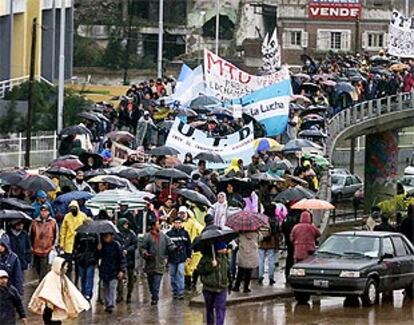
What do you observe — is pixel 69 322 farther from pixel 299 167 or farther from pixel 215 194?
pixel 299 167

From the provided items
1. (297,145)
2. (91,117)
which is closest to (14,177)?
(297,145)

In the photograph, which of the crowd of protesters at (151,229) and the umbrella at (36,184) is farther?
the umbrella at (36,184)

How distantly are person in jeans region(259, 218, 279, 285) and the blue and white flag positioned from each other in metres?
13.5

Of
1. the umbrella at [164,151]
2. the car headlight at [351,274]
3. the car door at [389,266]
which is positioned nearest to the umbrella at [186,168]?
the umbrella at [164,151]

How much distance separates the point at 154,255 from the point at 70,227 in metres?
1.47

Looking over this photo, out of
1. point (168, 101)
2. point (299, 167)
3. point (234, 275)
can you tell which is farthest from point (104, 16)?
point (234, 275)

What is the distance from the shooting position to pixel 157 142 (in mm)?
41531

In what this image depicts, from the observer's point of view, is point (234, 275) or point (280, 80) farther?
point (280, 80)

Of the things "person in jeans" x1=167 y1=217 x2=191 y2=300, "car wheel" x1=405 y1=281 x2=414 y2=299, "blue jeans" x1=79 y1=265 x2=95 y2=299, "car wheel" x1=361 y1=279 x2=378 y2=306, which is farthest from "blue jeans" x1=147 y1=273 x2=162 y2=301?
"car wheel" x1=405 y1=281 x2=414 y2=299

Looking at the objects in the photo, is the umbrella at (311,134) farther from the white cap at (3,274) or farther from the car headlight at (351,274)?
the white cap at (3,274)

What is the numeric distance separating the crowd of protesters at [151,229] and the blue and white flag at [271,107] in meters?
3.82

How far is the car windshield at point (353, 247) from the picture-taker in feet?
91.6

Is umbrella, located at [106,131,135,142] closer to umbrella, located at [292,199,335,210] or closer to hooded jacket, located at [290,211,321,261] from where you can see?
umbrella, located at [292,199,335,210]

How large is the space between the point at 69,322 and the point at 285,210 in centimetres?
711
